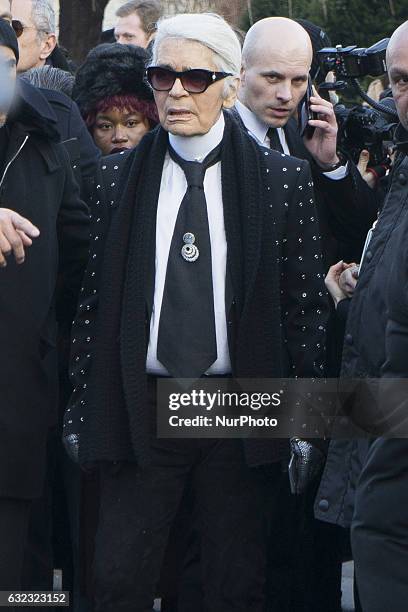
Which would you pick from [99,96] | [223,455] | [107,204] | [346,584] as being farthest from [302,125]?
[346,584]

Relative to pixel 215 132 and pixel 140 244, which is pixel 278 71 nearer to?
pixel 215 132

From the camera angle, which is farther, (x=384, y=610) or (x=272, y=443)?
(x=272, y=443)

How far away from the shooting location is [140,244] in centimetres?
428

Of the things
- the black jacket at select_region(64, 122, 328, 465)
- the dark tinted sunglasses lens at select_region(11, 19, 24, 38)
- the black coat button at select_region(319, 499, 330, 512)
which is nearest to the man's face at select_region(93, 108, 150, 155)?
the dark tinted sunglasses lens at select_region(11, 19, 24, 38)

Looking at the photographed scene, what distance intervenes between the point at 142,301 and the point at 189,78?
2.21 feet

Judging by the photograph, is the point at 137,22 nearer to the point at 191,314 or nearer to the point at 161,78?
the point at 161,78

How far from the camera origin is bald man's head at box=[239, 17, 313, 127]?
535cm

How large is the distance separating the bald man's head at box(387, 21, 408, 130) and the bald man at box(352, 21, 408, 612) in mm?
359

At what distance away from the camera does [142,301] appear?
4.24 meters

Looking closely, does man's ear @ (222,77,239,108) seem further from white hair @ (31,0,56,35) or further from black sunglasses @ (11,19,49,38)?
white hair @ (31,0,56,35)

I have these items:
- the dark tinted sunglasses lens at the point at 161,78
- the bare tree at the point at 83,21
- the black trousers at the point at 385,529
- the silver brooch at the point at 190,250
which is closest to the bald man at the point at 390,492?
the black trousers at the point at 385,529

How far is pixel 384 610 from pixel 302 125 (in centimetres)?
217

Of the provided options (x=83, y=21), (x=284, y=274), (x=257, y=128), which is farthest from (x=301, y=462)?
(x=83, y=21)

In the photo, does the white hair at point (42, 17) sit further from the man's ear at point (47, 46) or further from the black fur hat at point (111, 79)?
the black fur hat at point (111, 79)
